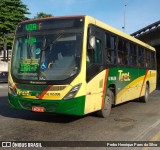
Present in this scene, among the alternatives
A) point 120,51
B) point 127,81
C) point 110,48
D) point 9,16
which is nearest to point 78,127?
point 110,48

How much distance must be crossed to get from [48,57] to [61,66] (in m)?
0.48

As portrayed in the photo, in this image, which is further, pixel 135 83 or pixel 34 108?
pixel 135 83

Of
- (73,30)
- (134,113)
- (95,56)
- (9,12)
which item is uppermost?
(9,12)

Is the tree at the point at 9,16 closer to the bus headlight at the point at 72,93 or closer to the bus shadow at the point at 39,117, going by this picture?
the bus shadow at the point at 39,117

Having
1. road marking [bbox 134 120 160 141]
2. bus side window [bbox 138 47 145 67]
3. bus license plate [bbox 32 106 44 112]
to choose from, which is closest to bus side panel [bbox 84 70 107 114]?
bus license plate [bbox 32 106 44 112]

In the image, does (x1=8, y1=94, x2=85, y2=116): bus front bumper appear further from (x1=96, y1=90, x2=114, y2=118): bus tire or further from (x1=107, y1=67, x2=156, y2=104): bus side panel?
(x1=107, y1=67, x2=156, y2=104): bus side panel

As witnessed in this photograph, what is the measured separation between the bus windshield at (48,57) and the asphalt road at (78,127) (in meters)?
1.30

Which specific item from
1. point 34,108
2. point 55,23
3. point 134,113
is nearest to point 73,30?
point 55,23

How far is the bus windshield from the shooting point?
29.9 feet

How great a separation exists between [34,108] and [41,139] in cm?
181

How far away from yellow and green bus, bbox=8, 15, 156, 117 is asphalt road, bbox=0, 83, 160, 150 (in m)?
0.45

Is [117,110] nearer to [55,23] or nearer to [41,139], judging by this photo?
[55,23]

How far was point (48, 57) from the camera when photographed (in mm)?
9344

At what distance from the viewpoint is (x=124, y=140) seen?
775 centimetres
